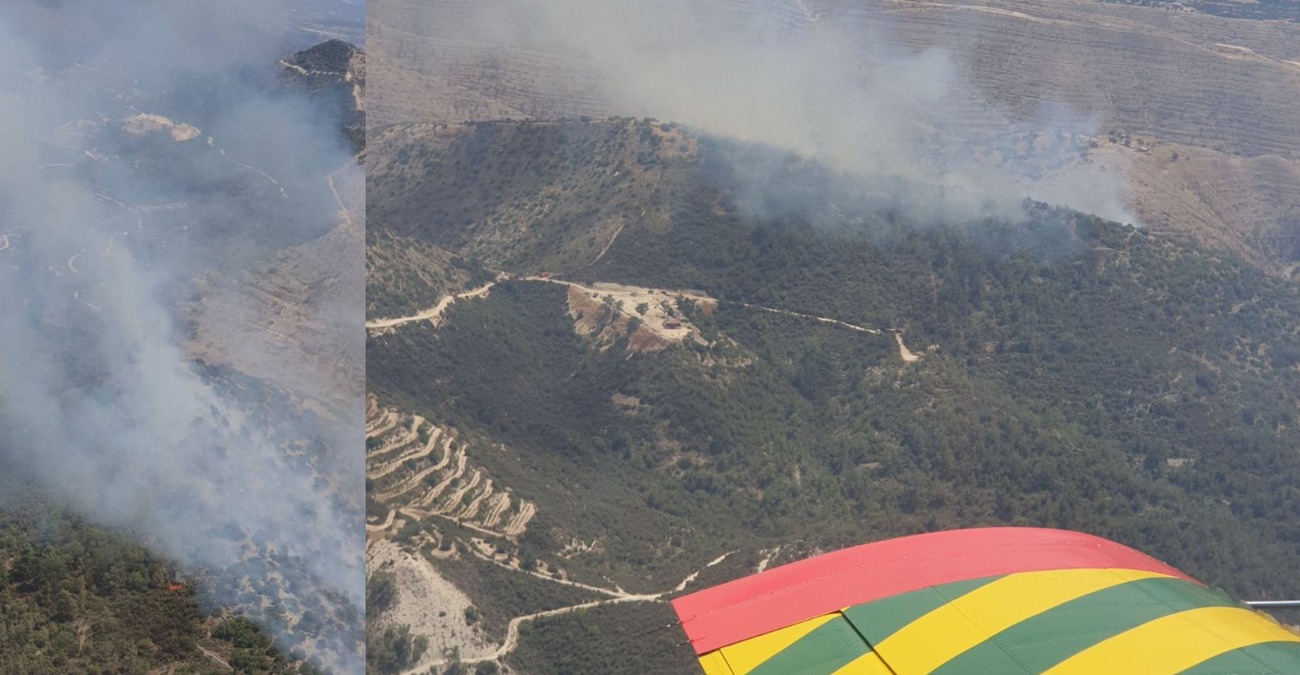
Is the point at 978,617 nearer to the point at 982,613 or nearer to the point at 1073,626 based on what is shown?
the point at 982,613

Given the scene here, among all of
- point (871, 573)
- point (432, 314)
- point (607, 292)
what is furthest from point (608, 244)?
point (871, 573)

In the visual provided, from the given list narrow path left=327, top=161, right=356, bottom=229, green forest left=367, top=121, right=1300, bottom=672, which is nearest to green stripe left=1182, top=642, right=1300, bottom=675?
narrow path left=327, top=161, right=356, bottom=229

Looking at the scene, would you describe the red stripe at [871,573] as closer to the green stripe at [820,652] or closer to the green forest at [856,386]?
the green stripe at [820,652]

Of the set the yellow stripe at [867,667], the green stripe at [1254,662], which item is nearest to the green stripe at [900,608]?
the yellow stripe at [867,667]

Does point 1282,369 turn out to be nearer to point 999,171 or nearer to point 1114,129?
point 999,171

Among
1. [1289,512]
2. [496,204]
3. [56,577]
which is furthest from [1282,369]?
[56,577]

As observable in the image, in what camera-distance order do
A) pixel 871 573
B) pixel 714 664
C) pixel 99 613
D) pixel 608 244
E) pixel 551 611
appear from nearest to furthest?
pixel 714 664 → pixel 871 573 → pixel 99 613 → pixel 551 611 → pixel 608 244
